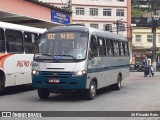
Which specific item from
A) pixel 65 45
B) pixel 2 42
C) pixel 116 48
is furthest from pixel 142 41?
pixel 65 45

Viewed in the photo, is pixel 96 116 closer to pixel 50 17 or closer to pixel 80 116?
pixel 80 116

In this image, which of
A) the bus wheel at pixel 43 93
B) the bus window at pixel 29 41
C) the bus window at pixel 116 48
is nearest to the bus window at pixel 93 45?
the bus wheel at pixel 43 93

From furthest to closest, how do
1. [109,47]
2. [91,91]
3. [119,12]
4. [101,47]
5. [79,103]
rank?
1. [119,12]
2. [109,47]
3. [101,47]
4. [91,91]
5. [79,103]

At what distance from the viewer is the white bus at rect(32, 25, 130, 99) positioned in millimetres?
13836

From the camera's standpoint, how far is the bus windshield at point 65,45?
14.1 m

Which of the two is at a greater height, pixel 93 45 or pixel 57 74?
pixel 93 45

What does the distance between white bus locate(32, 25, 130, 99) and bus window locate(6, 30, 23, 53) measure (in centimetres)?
176

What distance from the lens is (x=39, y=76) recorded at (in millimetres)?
14141

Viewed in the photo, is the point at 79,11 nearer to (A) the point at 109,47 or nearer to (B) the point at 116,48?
(B) the point at 116,48

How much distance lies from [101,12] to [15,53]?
59.4 meters

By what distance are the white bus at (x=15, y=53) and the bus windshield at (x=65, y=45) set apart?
1.71 metres

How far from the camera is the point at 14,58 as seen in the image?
16.4m

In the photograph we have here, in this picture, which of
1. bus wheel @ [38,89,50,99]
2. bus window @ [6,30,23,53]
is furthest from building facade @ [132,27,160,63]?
bus wheel @ [38,89,50,99]

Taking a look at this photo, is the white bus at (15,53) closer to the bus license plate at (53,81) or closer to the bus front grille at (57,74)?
the bus front grille at (57,74)
